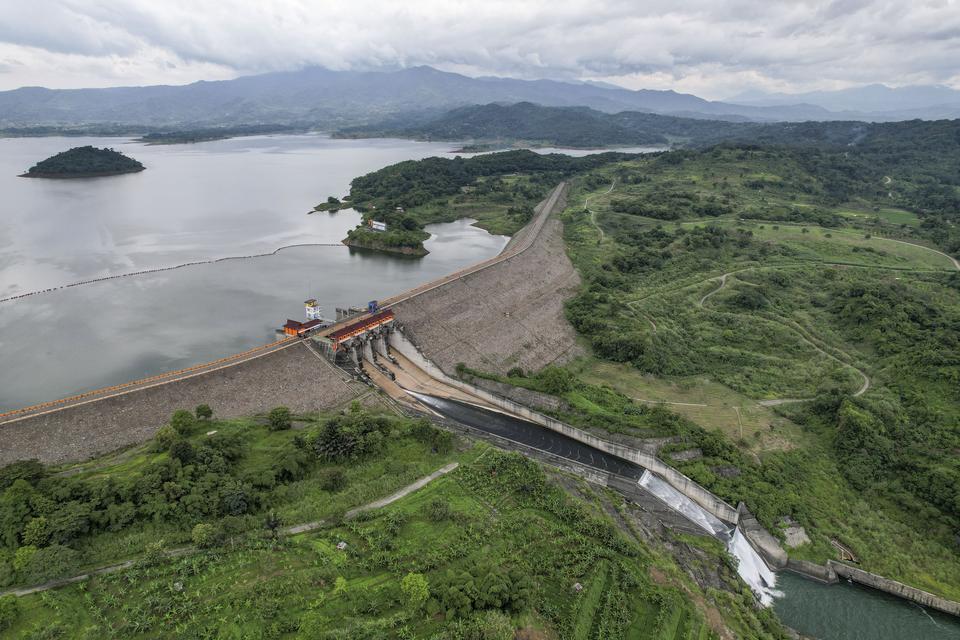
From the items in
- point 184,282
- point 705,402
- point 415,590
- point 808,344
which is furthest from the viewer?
point 184,282

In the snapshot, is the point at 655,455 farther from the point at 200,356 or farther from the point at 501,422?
the point at 200,356

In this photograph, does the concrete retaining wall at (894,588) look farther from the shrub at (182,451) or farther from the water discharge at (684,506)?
the shrub at (182,451)

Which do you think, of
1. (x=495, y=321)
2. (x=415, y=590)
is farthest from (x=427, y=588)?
(x=495, y=321)

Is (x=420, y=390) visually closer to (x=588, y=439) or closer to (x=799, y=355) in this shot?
(x=588, y=439)

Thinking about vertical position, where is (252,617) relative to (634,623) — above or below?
above

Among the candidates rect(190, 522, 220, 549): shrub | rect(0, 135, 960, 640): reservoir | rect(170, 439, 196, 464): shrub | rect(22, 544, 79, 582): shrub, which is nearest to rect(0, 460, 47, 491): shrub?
rect(22, 544, 79, 582): shrub

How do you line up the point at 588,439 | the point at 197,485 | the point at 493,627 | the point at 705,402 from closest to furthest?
the point at 493,627, the point at 197,485, the point at 588,439, the point at 705,402

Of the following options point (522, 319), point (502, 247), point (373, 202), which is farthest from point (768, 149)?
point (522, 319)
